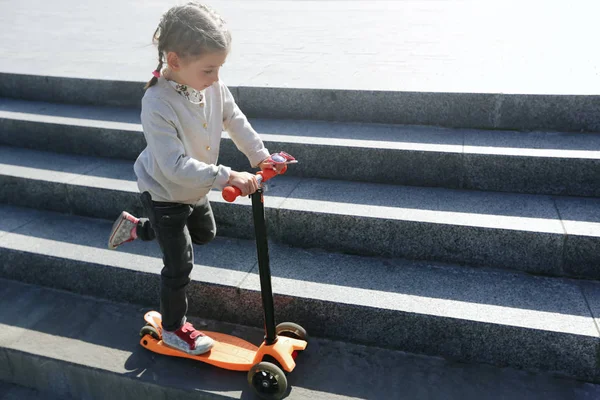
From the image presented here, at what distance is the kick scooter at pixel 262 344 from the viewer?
2912 millimetres

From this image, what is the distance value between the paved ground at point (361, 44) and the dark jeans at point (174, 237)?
2.07 meters

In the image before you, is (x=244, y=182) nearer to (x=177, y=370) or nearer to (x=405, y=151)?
(x=177, y=370)

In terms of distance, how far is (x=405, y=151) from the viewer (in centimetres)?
421

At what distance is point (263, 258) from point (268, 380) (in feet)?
2.13

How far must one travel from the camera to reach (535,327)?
312cm

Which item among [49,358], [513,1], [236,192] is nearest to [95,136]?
[49,358]

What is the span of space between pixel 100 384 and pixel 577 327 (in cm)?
278

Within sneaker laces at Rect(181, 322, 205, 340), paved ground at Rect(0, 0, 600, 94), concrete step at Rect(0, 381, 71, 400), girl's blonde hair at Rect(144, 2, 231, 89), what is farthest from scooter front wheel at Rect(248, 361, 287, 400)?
paved ground at Rect(0, 0, 600, 94)

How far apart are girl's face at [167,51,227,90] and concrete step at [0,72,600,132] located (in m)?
2.22

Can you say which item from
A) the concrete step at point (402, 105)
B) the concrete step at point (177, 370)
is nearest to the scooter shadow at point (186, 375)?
the concrete step at point (177, 370)

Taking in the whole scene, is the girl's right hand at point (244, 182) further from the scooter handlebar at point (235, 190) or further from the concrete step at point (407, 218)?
the concrete step at point (407, 218)

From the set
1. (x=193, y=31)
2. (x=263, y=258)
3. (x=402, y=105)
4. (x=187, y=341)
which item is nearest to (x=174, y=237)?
(x=263, y=258)

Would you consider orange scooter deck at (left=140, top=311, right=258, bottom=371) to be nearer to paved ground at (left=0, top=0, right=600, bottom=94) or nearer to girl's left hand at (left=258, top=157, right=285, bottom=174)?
girl's left hand at (left=258, top=157, right=285, bottom=174)

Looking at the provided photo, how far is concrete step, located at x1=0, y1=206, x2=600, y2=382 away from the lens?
10.4 ft
